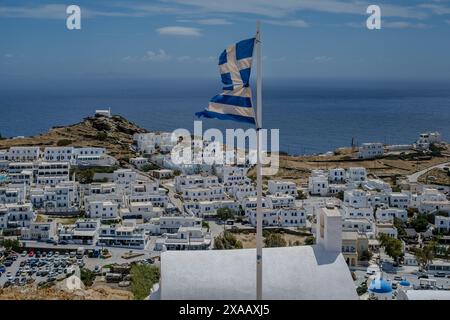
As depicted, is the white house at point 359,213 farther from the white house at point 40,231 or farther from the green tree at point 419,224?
the white house at point 40,231

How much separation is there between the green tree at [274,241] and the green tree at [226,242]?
0.75 meters

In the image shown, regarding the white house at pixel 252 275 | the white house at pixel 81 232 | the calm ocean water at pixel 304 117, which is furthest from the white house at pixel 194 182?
the calm ocean water at pixel 304 117

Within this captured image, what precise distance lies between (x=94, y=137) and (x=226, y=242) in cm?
1805

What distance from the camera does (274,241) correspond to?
1853cm

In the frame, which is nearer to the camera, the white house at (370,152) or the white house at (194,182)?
the white house at (194,182)

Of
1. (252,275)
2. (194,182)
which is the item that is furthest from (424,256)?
(252,275)

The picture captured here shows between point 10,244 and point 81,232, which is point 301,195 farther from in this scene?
point 10,244

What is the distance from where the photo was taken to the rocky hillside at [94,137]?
33.1 m

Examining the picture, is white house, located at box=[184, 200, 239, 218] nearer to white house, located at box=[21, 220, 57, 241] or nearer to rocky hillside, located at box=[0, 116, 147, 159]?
white house, located at box=[21, 220, 57, 241]

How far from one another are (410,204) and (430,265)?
7.33m

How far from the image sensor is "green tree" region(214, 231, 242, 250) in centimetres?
1830

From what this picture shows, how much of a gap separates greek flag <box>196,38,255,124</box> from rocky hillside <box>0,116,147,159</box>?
2634 centimetres
